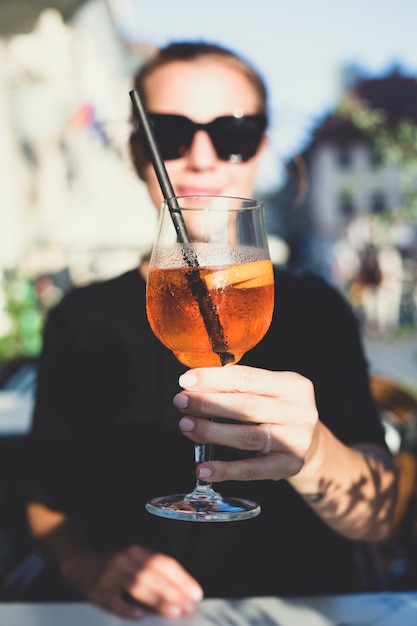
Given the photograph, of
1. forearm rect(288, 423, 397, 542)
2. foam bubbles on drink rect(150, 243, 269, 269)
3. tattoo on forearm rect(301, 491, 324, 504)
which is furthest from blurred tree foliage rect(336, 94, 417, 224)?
foam bubbles on drink rect(150, 243, 269, 269)

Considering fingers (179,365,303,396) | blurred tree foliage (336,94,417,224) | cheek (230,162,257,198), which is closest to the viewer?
fingers (179,365,303,396)

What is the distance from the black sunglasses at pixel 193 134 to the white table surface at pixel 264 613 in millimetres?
1149

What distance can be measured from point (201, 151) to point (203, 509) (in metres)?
1.05

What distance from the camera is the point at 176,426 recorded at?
1.83 metres

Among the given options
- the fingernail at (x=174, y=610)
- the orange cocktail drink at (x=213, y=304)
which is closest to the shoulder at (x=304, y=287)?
the orange cocktail drink at (x=213, y=304)

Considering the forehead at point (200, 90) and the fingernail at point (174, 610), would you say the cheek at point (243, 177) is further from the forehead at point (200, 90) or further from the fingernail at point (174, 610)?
the fingernail at point (174, 610)

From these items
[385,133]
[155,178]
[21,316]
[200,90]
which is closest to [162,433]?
[155,178]

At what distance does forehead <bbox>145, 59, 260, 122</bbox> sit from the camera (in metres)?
1.86

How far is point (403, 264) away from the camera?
1488 cm

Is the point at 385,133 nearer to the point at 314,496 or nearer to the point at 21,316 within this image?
the point at 21,316

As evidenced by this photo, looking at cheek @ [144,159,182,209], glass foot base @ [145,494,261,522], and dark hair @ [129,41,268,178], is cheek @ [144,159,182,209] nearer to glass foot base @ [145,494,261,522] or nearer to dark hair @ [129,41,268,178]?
dark hair @ [129,41,268,178]

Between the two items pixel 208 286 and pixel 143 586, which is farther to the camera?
pixel 143 586

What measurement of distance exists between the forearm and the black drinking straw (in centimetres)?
27

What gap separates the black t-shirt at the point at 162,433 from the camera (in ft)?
5.80
